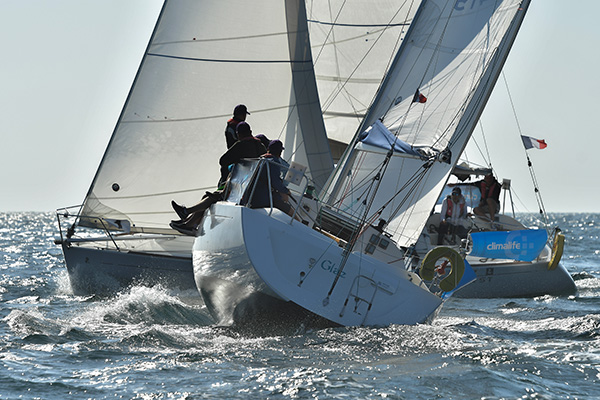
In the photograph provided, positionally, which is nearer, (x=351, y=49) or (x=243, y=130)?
(x=243, y=130)

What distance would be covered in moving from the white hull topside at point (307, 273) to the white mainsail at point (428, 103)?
2587 millimetres

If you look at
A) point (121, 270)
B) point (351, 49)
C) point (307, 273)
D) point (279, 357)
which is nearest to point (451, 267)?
point (307, 273)

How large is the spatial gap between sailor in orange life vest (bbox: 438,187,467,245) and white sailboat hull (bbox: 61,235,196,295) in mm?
4780

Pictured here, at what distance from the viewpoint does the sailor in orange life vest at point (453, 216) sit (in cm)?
1507

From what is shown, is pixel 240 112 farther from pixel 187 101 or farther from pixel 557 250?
pixel 557 250

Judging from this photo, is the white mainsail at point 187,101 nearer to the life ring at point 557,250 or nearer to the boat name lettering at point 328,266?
the life ring at point 557,250

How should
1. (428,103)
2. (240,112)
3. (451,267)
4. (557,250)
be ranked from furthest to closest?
1. (557,250)
2. (428,103)
3. (240,112)
4. (451,267)

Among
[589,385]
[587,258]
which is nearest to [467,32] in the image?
[589,385]

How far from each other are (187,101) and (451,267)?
5.86m

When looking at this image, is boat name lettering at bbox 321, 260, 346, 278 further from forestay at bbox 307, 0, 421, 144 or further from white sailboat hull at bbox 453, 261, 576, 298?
forestay at bbox 307, 0, 421, 144

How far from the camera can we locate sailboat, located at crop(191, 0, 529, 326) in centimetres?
802

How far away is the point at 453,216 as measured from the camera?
15195 mm

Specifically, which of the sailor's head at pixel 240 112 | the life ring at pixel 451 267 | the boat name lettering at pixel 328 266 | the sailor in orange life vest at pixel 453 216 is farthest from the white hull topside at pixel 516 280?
the boat name lettering at pixel 328 266

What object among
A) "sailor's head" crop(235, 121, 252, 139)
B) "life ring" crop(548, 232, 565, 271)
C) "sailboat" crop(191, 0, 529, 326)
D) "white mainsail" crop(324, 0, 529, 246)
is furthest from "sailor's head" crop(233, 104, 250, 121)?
"life ring" crop(548, 232, 565, 271)
